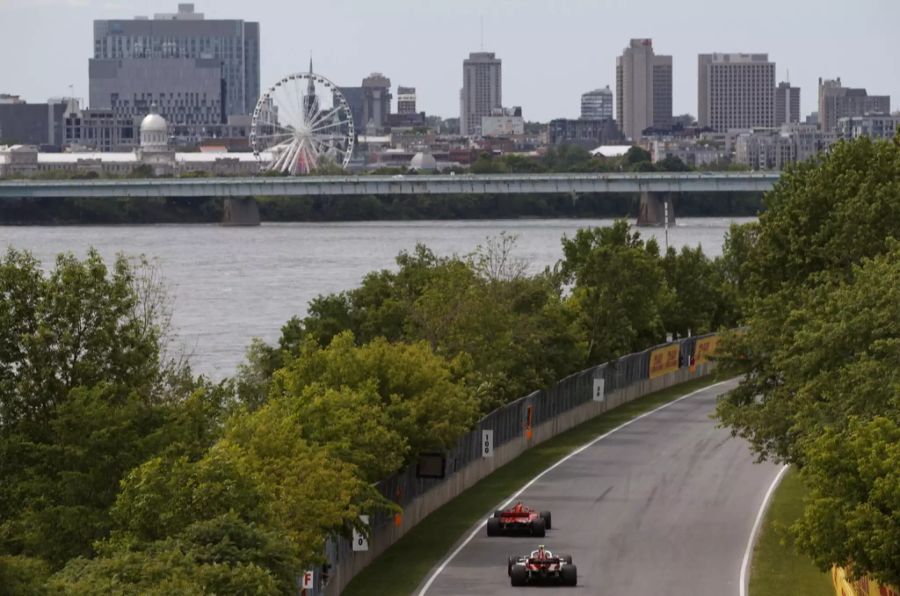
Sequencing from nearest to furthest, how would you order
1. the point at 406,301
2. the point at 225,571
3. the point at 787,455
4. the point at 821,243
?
the point at 225,571 → the point at 787,455 → the point at 821,243 → the point at 406,301

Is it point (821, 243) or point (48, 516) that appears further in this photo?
point (821, 243)

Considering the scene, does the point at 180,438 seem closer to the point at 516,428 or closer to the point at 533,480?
the point at 533,480

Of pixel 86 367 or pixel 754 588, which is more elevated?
pixel 86 367

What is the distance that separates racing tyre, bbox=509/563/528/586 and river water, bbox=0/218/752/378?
2909 cm

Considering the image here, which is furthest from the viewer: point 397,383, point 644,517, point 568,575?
point 397,383

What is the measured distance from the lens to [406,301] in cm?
7419

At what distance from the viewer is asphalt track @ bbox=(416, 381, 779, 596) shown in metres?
45.6

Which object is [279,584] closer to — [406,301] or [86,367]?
[86,367]

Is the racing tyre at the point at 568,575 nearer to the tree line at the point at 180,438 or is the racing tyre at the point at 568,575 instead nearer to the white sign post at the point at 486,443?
the tree line at the point at 180,438

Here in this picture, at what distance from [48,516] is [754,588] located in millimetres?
13418

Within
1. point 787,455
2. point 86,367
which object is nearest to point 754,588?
point 787,455

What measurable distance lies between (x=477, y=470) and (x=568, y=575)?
16.5 m

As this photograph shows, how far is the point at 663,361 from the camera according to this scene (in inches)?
3342

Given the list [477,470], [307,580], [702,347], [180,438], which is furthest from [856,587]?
[702,347]
